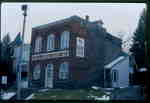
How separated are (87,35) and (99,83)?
55cm

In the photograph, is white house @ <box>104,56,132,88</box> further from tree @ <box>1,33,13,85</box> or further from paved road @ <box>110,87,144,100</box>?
tree @ <box>1,33,13,85</box>

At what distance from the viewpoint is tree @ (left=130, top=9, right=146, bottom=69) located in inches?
84.9

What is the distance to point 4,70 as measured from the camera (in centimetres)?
223

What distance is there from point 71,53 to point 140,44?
75 centimetres

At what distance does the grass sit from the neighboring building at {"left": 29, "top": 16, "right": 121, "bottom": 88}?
2.5 inches

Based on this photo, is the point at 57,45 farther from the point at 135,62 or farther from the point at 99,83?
the point at 135,62

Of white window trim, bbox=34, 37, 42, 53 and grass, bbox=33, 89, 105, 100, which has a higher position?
white window trim, bbox=34, 37, 42, 53

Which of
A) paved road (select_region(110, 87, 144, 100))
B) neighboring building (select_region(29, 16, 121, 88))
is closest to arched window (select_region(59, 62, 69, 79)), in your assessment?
neighboring building (select_region(29, 16, 121, 88))

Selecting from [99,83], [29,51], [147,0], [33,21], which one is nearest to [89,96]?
[99,83]

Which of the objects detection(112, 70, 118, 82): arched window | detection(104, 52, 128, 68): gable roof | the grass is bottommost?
the grass

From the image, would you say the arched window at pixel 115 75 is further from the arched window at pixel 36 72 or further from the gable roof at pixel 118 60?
the arched window at pixel 36 72

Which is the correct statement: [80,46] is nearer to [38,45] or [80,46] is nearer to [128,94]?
[38,45]

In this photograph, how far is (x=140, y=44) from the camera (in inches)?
86.3

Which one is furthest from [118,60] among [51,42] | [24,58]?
[24,58]
